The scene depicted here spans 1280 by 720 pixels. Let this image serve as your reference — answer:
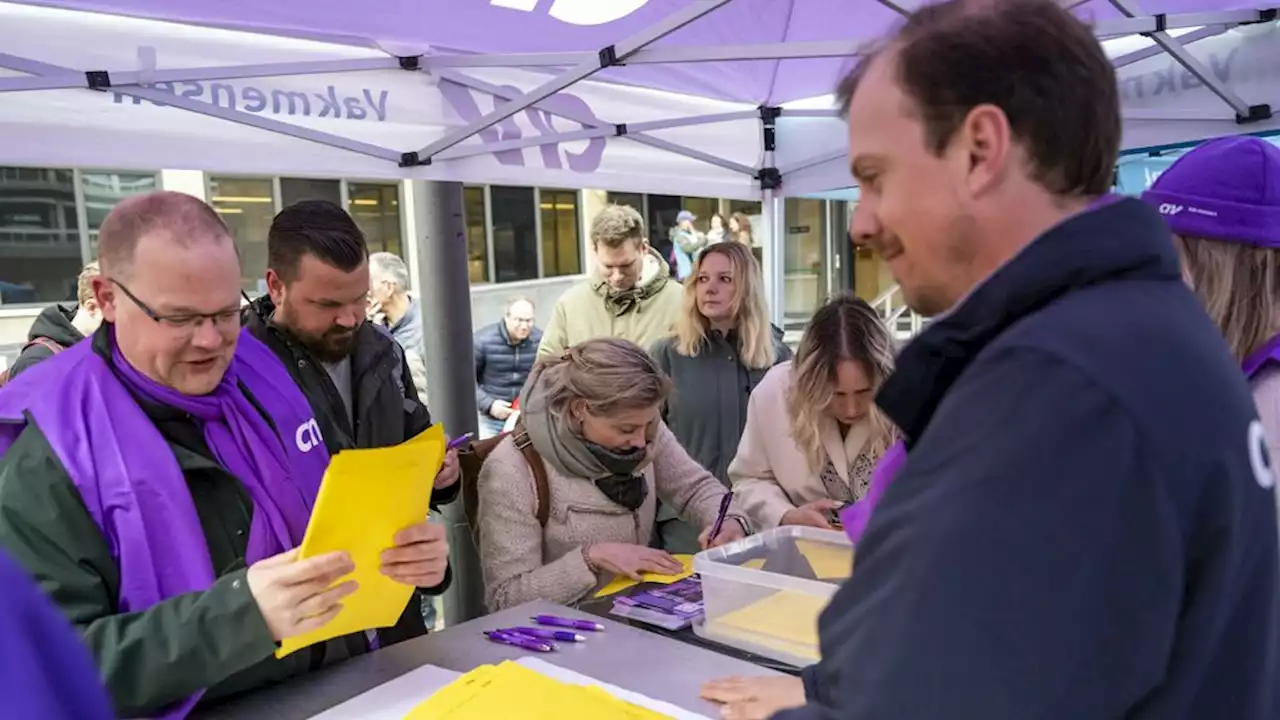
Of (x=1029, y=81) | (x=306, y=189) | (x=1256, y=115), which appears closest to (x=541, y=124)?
(x=1256, y=115)

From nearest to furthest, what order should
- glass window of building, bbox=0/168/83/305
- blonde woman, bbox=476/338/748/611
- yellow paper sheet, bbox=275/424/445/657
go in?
yellow paper sheet, bbox=275/424/445/657
blonde woman, bbox=476/338/748/611
glass window of building, bbox=0/168/83/305

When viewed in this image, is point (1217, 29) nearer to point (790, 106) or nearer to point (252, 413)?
point (790, 106)

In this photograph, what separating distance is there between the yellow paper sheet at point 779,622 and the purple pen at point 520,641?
0.30 m

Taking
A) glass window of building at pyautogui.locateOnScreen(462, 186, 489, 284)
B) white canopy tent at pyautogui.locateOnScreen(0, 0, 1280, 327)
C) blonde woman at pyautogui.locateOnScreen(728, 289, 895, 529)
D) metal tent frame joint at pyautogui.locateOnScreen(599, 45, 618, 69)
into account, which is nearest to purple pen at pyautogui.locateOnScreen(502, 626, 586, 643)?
blonde woman at pyautogui.locateOnScreen(728, 289, 895, 529)

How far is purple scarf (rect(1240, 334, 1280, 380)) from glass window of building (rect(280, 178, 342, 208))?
29.4 ft

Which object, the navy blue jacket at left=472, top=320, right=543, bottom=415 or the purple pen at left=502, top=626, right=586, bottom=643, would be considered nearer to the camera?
the purple pen at left=502, top=626, right=586, bottom=643

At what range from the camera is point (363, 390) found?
98.5 inches

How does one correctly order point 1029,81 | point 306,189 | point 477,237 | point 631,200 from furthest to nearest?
point 631,200, point 477,237, point 306,189, point 1029,81

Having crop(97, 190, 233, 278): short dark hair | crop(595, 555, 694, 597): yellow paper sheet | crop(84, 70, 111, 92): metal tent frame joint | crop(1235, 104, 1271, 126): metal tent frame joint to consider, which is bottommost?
crop(595, 555, 694, 597): yellow paper sheet

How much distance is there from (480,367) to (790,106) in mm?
2051

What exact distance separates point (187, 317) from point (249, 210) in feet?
28.7

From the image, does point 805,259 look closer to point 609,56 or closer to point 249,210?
point 249,210

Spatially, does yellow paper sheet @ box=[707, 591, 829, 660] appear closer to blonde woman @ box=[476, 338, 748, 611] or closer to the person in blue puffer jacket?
blonde woman @ box=[476, 338, 748, 611]

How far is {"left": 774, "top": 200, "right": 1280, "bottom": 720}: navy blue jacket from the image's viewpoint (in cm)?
57
